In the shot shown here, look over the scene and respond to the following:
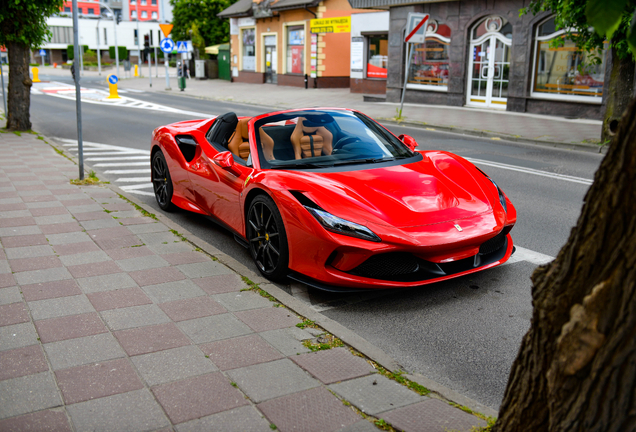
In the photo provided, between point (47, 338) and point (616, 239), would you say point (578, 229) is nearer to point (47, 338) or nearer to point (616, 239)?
point (616, 239)

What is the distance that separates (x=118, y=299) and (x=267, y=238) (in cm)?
119

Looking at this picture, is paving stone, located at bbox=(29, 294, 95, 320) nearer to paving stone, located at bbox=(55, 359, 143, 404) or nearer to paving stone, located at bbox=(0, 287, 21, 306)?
paving stone, located at bbox=(0, 287, 21, 306)

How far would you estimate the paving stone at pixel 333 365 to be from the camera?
124 inches

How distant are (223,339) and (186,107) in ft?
67.8

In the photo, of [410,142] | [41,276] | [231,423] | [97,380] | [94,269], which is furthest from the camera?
[410,142]

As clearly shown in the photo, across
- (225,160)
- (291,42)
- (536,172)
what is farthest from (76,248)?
(291,42)

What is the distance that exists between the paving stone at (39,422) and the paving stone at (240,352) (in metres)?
0.82

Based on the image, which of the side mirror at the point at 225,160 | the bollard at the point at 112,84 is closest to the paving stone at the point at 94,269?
the side mirror at the point at 225,160

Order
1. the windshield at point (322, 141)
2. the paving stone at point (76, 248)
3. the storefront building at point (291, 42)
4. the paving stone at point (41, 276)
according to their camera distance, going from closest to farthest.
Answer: the paving stone at point (41, 276), the windshield at point (322, 141), the paving stone at point (76, 248), the storefront building at point (291, 42)

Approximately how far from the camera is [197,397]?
292cm

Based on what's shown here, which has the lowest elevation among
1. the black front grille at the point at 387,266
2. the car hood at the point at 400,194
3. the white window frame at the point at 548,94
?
the black front grille at the point at 387,266

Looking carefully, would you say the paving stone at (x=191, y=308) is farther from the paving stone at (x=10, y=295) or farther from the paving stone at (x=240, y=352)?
the paving stone at (x=10, y=295)

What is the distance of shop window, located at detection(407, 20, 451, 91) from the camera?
22.7m

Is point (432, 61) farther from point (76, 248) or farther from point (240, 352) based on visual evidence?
point (240, 352)
